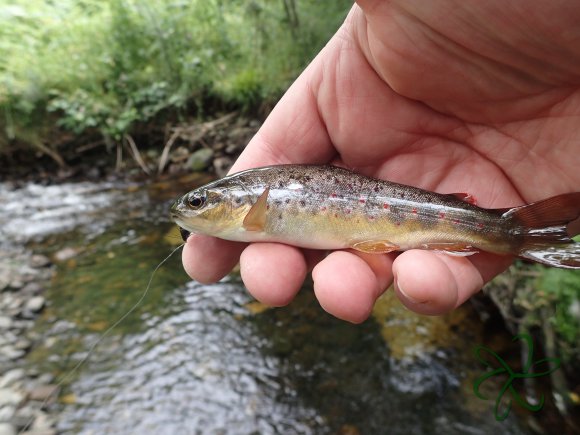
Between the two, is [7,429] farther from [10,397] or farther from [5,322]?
[5,322]

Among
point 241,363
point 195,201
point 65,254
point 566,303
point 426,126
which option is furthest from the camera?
point 65,254

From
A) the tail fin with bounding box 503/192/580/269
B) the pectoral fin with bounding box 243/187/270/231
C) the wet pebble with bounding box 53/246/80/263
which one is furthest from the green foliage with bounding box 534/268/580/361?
the wet pebble with bounding box 53/246/80/263

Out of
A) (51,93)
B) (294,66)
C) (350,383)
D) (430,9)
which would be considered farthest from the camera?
(51,93)

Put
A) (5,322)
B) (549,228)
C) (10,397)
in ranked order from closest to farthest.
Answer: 1. (549,228)
2. (10,397)
3. (5,322)

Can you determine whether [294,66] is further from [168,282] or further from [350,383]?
[350,383]

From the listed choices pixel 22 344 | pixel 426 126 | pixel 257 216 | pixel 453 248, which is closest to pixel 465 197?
pixel 453 248

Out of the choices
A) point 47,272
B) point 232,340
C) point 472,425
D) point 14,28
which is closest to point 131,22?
point 14,28

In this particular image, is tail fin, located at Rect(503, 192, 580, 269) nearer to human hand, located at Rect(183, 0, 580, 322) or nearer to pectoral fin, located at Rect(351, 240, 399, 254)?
human hand, located at Rect(183, 0, 580, 322)

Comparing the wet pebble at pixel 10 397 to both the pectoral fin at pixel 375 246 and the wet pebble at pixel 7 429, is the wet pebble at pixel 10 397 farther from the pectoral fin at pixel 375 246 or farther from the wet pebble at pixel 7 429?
the pectoral fin at pixel 375 246
